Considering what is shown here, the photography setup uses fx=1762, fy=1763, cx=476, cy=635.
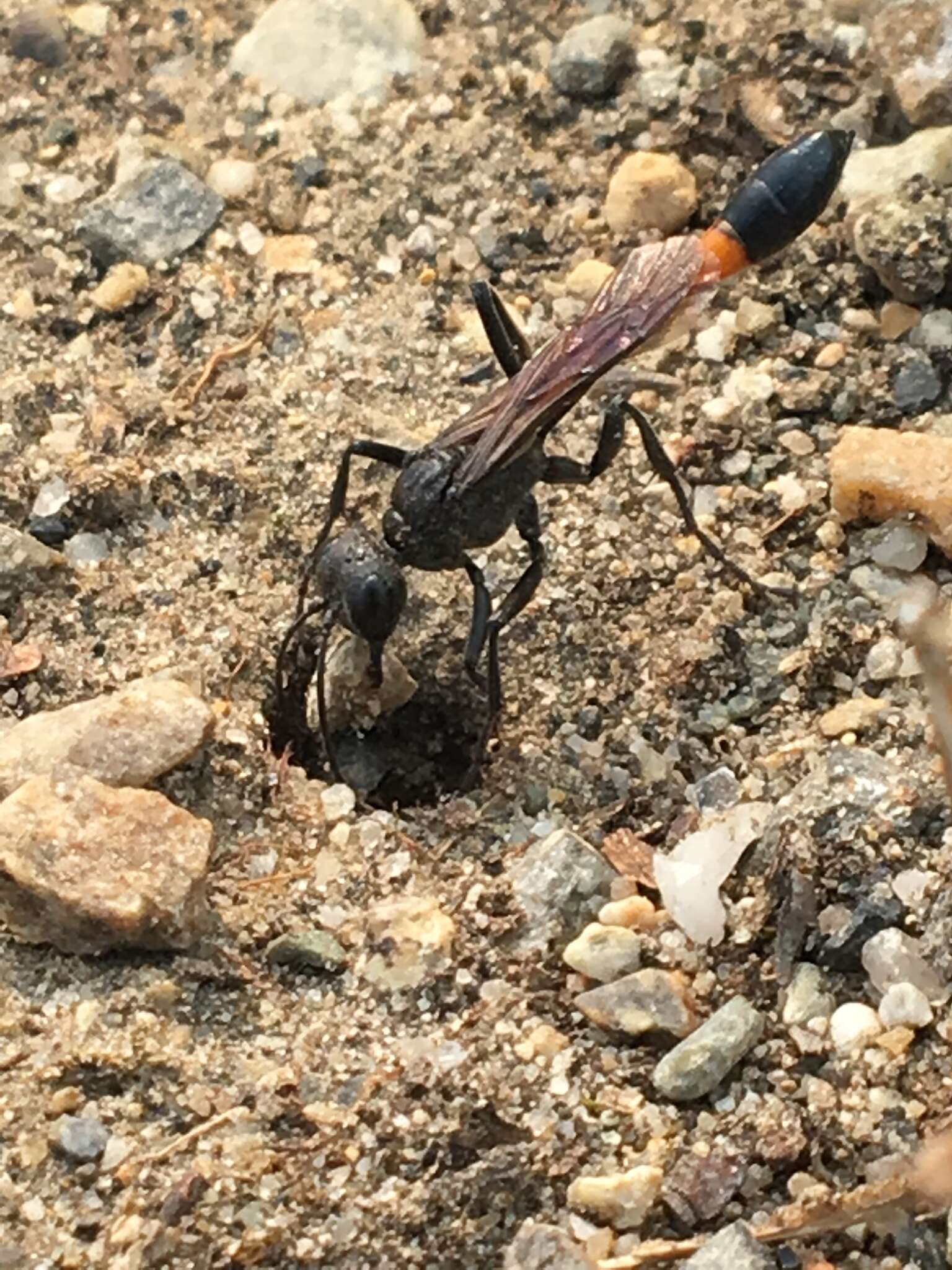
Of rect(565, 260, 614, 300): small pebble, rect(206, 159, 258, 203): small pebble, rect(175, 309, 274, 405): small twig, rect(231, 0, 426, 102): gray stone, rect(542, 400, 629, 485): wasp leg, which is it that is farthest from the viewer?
rect(231, 0, 426, 102): gray stone

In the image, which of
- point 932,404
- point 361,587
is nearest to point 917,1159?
point 361,587

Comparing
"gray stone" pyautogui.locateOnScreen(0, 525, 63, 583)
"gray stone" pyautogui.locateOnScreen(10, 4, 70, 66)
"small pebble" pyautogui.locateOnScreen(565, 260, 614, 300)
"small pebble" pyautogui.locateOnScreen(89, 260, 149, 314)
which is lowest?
"small pebble" pyautogui.locateOnScreen(565, 260, 614, 300)

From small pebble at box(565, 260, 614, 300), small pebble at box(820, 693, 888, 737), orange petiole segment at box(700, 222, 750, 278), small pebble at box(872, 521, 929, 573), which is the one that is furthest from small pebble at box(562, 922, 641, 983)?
small pebble at box(565, 260, 614, 300)

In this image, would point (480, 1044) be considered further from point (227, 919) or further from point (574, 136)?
point (574, 136)

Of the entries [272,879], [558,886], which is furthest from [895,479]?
[272,879]

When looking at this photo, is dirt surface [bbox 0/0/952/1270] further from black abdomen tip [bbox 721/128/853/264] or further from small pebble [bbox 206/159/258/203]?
black abdomen tip [bbox 721/128/853/264]

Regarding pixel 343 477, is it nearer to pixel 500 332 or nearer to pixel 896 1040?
pixel 500 332
